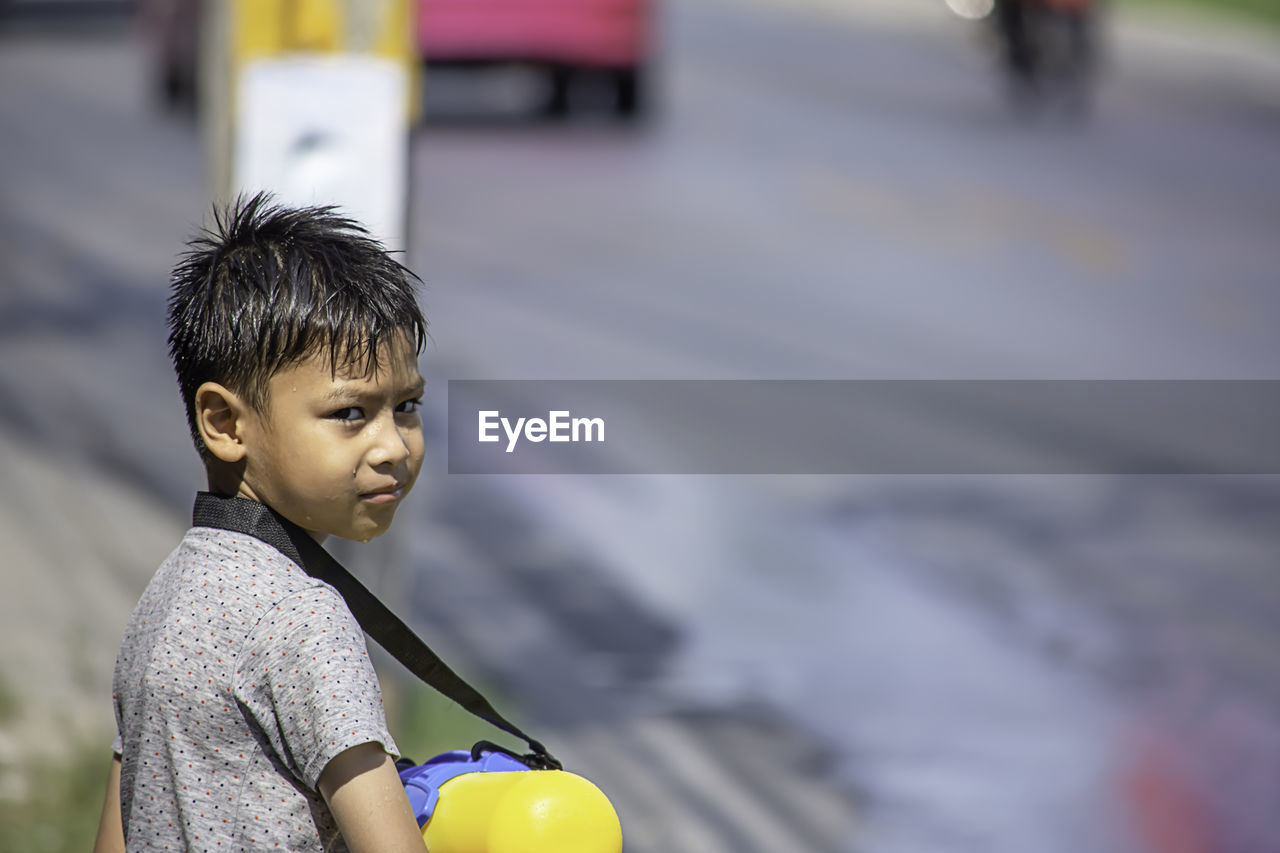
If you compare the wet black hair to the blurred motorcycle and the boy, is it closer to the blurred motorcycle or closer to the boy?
the boy

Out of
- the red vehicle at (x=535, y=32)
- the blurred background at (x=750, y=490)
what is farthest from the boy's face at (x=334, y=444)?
the red vehicle at (x=535, y=32)

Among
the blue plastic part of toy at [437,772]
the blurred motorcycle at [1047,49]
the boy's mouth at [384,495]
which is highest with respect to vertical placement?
the blurred motorcycle at [1047,49]

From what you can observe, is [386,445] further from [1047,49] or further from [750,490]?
[1047,49]

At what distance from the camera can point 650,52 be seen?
1436 centimetres

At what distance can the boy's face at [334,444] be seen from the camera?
1448 millimetres

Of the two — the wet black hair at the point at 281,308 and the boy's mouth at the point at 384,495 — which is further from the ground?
the wet black hair at the point at 281,308

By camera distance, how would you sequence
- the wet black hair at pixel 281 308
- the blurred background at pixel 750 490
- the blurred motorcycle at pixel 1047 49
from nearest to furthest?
the wet black hair at pixel 281 308
the blurred background at pixel 750 490
the blurred motorcycle at pixel 1047 49

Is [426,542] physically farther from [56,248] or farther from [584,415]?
[56,248]

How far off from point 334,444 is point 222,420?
0.12 metres

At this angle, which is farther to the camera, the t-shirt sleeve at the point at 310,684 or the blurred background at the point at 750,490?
the blurred background at the point at 750,490

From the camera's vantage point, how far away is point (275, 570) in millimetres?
1439

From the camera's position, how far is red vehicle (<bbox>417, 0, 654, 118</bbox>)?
13422mm

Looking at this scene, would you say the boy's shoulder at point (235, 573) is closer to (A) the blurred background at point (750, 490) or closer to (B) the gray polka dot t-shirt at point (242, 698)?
(B) the gray polka dot t-shirt at point (242, 698)

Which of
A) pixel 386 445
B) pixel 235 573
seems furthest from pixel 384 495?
pixel 235 573
